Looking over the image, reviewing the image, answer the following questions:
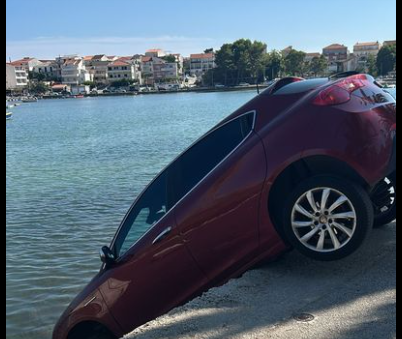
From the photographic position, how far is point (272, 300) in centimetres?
379

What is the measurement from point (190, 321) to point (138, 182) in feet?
42.8

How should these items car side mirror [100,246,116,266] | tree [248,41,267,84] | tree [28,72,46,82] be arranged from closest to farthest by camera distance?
car side mirror [100,246,116,266], tree [248,41,267,84], tree [28,72,46,82]

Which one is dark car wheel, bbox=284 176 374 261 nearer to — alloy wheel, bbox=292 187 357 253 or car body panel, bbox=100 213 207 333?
alloy wheel, bbox=292 187 357 253

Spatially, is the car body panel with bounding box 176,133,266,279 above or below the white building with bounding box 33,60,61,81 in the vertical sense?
below

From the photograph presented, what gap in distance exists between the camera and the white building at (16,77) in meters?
172

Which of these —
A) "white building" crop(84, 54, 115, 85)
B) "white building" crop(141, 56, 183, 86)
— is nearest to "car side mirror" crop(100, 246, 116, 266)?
"white building" crop(141, 56, 183, 86)

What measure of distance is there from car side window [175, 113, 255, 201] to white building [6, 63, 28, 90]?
18066 centimetres

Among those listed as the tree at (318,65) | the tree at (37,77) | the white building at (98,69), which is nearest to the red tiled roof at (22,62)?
the tree at (37,77)

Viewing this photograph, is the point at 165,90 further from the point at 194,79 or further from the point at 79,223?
the point at 79,223

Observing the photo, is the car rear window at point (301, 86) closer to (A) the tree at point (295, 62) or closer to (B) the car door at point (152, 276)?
(B) the car door at point (152, 276)

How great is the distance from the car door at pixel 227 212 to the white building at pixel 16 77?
181 meters

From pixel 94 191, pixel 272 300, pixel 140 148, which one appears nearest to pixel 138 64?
pixel 140 148

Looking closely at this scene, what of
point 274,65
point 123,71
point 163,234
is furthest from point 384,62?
point 163,234

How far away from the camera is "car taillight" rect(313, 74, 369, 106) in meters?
4.03
